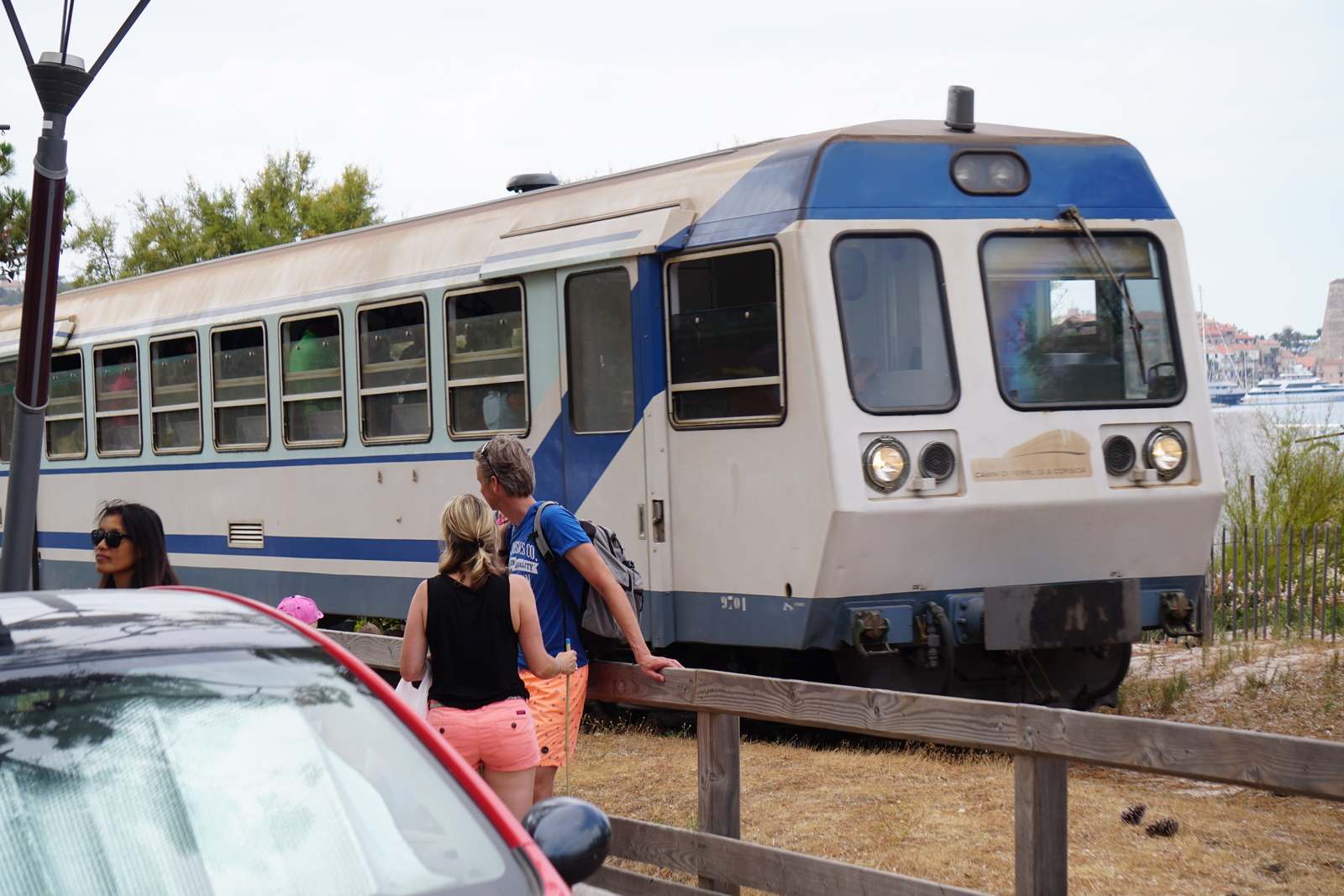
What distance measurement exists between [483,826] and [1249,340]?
145969 millimetres

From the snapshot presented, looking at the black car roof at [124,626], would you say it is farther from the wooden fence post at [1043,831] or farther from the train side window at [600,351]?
the train side window at [600,351]

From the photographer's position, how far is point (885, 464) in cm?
762

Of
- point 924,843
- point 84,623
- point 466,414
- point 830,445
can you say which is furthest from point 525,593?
point 466,414

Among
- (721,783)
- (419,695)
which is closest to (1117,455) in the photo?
(721,783)

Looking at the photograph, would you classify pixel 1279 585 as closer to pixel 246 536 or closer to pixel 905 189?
pixel 905 189

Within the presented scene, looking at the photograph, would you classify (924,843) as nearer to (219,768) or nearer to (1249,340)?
(219,768)

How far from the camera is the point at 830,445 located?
749 cm

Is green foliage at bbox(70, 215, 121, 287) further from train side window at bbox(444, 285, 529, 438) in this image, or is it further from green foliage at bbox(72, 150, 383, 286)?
train side window at bbox(444, 285, 529, 438)

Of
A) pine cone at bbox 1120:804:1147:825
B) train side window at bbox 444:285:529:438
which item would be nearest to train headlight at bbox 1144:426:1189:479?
pine cone at bbox 1120:804:1147:825

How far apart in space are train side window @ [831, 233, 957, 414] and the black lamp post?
472 centimetres

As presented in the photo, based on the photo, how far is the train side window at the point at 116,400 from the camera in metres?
13.3

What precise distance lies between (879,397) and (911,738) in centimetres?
302

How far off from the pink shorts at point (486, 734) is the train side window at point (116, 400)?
375 inches

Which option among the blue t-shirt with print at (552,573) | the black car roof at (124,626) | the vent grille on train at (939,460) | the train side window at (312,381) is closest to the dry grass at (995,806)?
the blue t-shirt with print at (552,573)
